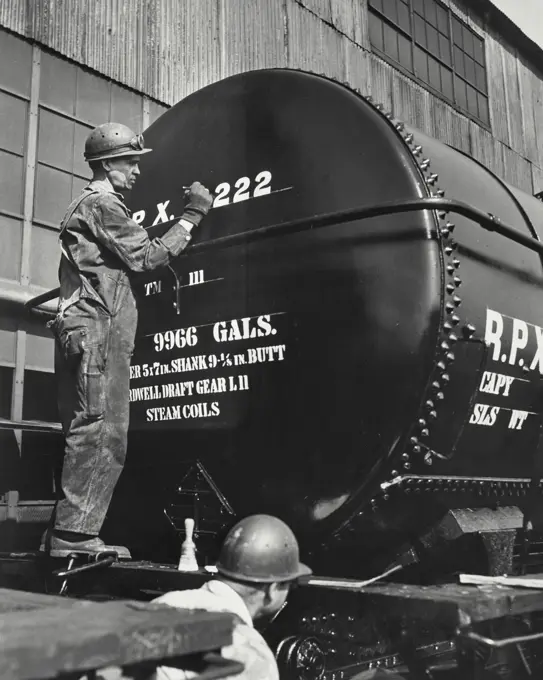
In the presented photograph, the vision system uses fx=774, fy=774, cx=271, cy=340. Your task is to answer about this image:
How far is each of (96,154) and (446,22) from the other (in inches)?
500

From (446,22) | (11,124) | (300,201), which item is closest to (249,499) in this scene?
(300,201)

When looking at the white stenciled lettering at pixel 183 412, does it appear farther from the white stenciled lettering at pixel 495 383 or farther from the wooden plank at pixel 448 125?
the wooden plank at pixel 448 125

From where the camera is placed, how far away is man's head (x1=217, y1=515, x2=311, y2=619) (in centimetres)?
241

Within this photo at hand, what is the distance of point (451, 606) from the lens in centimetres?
290

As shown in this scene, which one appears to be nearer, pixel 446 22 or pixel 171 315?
pixel 171 315

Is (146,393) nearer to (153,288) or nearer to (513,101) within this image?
(153,288)

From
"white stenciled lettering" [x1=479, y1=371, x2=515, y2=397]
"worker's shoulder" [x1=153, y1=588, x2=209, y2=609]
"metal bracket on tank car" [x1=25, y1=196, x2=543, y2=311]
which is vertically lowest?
"worker's shoulder" [x1=153, y1=588, x2=209, y2=609]

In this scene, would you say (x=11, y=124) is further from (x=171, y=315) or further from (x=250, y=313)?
(x=250, y=313)

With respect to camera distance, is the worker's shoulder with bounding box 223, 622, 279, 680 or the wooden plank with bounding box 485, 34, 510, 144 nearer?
the worker's shoulder with bounding box 223, 622, 279, 680

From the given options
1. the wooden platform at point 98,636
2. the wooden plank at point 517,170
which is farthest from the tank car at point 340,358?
the wooden plank at point 517,170

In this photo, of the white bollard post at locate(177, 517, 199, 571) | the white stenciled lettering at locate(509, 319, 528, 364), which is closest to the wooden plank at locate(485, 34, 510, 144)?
the white stenciled lettering at locate(509, 319, 528, 364)

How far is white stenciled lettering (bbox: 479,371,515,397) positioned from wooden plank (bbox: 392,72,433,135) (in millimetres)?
9549

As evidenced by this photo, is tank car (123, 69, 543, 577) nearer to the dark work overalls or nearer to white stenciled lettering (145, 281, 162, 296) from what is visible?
white stenciled lettering (145, 281, 162, 296)

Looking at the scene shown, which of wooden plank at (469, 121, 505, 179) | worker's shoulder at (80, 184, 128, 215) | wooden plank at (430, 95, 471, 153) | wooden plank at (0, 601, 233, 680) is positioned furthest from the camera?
wooden plank at (469, 121, 505, 179)
